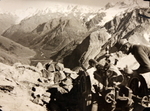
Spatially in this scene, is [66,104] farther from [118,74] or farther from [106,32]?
[106,32]

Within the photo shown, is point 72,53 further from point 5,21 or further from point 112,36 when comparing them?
point 5,21

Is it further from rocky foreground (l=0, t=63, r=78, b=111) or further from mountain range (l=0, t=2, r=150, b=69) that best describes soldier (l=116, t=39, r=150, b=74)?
rocky foreground (l=0, t=63, r=78, b=111)

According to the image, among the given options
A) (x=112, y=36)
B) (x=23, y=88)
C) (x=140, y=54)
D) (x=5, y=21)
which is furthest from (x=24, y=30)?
(x=140, y=54)

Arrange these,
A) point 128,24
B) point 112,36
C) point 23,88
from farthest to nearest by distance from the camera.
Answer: point 128,24
point 112,36
point 23,88

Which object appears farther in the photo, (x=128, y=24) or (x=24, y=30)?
(x=24, y=30)

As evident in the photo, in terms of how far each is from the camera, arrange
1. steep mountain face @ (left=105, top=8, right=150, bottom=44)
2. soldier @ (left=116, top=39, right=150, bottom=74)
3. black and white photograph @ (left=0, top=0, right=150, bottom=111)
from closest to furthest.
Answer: soldier @ (left=116, top=39, right=150, bottom=74) < black and white photograph @ (left=0, top=0, right=150, bottom=111) < steep mountain face @ (left=105, top=8, right=150, bottom=44)

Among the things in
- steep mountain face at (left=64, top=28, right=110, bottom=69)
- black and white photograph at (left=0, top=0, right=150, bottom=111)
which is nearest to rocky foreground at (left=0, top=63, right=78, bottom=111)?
black and white photograph at (left=0, top=0, right=150, bottom=111)

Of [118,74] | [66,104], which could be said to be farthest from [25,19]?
[118,74]
